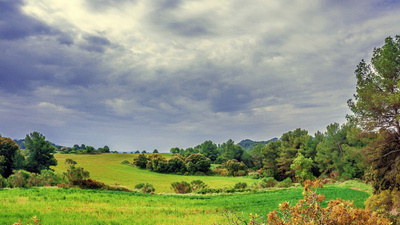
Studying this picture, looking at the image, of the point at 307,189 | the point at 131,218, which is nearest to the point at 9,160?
the point at 131,218

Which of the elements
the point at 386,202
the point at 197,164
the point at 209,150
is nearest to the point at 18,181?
the point at 386,202

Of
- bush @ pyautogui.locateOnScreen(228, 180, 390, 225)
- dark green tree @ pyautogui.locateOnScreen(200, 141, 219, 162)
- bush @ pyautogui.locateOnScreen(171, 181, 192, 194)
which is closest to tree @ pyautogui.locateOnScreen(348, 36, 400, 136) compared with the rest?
bush @ pyautogui.locateOnScreen(228, 180, 390, 225)

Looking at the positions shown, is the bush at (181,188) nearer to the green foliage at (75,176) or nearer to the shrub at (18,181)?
the green foliage at (75,176)

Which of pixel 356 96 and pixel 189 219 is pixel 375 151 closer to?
pixel 356 96

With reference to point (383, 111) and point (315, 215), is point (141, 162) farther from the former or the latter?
point (315, 215)

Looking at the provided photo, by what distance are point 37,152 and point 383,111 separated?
5182 cm

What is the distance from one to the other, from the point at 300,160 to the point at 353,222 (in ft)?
155

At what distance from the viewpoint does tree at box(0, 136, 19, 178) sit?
38394 millimetres

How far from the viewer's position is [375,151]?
17656 millimetres

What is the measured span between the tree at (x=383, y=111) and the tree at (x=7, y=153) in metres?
50.0

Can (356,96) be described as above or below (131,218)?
above

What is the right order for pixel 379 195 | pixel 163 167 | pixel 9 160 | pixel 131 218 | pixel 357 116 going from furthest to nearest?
pixel 163 167, pixel 9 160, pixel 357 116, pixel 379 195, pixel 131 218

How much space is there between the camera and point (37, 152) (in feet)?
140

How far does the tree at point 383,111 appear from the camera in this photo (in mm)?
16188
